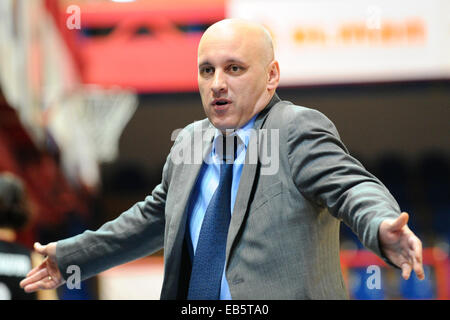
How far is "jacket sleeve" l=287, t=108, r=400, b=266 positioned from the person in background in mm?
1758

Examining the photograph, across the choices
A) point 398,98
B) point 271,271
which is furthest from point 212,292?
point 398,98

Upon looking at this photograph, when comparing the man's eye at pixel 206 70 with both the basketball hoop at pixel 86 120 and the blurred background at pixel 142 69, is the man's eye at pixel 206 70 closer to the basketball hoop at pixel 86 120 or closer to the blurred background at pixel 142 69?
the blurred background at pixel 142 69

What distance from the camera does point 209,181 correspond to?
1.68m

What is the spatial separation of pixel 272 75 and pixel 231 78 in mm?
143

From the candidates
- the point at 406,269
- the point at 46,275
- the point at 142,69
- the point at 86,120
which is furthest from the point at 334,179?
the point at 86,120

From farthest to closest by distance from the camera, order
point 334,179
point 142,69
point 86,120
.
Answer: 1. point 86,120
2. point 142,69
3. point 334,179

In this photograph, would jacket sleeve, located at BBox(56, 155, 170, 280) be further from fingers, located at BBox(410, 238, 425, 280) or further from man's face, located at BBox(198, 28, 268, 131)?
fingers, located at BBox(410, 238, 425, 280)

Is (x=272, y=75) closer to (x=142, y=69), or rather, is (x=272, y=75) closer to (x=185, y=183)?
(x=185, y=183)

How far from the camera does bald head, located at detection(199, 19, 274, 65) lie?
1601mm

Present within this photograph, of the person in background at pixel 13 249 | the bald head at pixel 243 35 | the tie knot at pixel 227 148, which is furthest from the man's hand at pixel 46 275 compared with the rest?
the person in background at pixel 13 249

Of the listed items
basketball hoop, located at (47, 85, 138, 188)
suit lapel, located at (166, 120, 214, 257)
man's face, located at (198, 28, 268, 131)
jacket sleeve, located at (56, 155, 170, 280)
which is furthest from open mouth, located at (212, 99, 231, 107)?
basketball hoop, located at (47, 85, 138, 188)

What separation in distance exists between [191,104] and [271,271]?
34.5 feet

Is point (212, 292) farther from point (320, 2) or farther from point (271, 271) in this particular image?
point (320, 2)

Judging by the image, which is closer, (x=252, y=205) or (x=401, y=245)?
(x=401, y=245)
